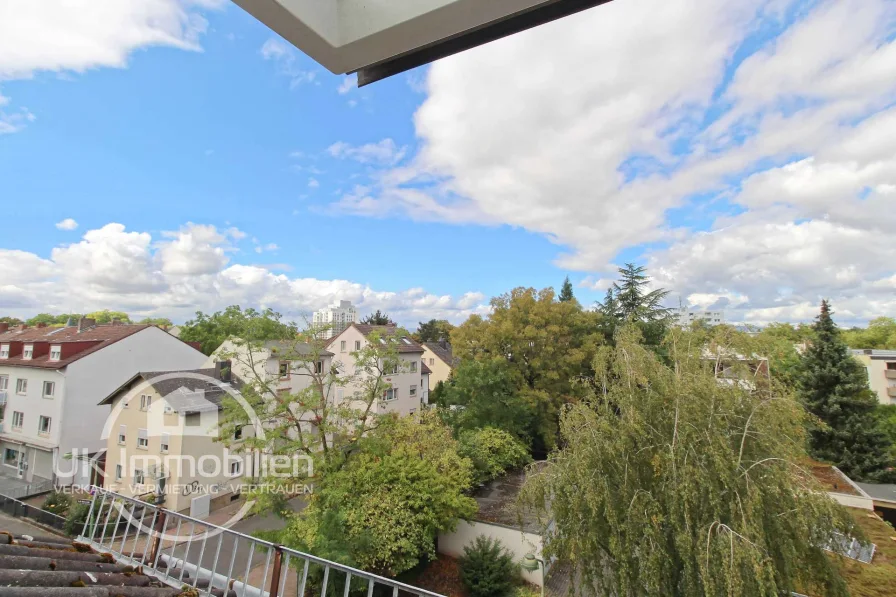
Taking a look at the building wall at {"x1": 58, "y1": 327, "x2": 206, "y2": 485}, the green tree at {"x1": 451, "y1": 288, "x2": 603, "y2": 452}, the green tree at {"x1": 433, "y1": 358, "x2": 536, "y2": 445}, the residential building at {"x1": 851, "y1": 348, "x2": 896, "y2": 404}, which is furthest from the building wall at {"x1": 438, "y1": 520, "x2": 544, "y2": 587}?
the residential building at {"x1": 851, "y1": 348, "x2": 896, "y2": 404}

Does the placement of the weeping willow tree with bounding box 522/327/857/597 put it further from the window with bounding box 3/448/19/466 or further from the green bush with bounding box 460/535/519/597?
the window with bounding box 3/448/19/466

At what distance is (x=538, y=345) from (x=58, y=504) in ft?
57.6

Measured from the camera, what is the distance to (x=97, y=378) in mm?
15320

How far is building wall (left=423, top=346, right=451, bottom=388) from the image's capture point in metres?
29.5

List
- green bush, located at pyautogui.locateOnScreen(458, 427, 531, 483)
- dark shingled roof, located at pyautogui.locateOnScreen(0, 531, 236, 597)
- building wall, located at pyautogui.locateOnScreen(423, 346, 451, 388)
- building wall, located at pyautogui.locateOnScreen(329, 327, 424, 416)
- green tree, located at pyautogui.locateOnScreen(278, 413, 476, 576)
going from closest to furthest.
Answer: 1. dark shingled roof, located at pyautogui.locateOnScreen(0, 531, 236, 597)
2. green tree, located at pyautogui.locateOnScreen(278, 413, 476, 576)
3. green bush, located at pyautogui.locateOnScreen(458, 427, 531, 483)
4. building wall, located at pyautogui.locateOnScreen(329, 327, 424, 416)
5. building wall, located at pyautogui.locateOnScreen(423, 346, 451, 388)

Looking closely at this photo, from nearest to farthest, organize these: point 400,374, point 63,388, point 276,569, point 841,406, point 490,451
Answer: point 276,569 → point 490,451 → point 841,406 → point 63,388 → point 400,374

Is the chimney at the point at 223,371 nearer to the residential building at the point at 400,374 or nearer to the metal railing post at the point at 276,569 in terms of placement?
the residential building at the point at 400,374

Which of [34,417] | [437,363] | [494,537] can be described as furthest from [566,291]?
[34,417]

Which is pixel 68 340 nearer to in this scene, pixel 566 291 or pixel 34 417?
pixel 34 417

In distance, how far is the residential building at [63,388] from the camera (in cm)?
1465

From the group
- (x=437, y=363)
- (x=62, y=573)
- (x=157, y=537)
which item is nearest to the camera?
(x=62, y=573)

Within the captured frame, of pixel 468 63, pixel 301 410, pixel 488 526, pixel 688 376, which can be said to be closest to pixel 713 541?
pixel 688 376
